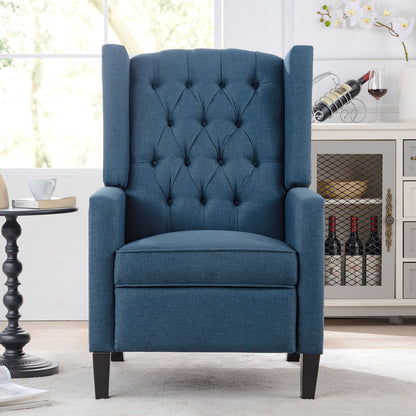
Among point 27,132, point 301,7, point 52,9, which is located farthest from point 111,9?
point 301,7

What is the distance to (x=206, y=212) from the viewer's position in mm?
2482

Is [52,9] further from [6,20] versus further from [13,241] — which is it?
[13,241]

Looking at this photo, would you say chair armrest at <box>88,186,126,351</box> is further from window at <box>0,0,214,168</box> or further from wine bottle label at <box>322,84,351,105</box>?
window at <box>0,0,214,168</box>

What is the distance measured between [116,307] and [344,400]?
72cm

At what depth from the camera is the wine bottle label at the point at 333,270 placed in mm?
3297

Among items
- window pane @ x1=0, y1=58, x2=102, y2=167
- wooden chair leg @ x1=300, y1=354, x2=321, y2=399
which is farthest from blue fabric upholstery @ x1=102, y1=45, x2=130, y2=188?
window pane @ x1=0, y1=58, x2=102, y2=167

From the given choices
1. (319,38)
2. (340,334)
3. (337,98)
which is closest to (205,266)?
(340,334)

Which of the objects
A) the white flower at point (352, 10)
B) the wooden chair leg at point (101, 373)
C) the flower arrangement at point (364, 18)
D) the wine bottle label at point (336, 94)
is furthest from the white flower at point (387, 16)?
the wooden chair leg at point (101, 373)

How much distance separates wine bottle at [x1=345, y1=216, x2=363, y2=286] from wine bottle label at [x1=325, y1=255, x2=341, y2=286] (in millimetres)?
37

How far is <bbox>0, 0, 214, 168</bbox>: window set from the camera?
17.3 ft

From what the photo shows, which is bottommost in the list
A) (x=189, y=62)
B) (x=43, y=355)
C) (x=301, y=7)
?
(x=43, y=355)

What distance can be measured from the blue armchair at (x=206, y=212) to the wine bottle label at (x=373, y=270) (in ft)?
2.88

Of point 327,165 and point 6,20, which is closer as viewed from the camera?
point 327,165

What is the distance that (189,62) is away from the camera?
2600 mm
